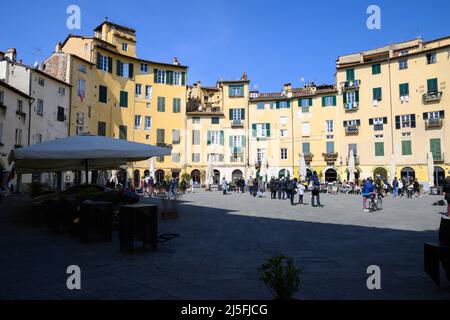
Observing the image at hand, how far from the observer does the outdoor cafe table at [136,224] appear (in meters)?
5.94

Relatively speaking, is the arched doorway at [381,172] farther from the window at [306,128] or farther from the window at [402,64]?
the window at [402,64]

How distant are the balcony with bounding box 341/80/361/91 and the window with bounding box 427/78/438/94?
287 inches

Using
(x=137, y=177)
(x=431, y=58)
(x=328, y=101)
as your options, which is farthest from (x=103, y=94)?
(x=431, y=58)

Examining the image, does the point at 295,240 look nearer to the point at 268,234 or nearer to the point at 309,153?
the point at 268,234

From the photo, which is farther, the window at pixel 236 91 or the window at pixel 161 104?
the window at pixel 236 91

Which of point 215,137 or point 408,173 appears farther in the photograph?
point 215,137

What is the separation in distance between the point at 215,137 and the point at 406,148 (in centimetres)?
2316

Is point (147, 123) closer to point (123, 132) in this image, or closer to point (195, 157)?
point (123, 132)

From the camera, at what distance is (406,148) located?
123 ft

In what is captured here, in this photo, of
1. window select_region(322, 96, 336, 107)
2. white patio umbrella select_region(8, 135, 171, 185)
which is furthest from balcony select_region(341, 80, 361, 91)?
white patio umbrella select_region(8, 135, 171, 185)

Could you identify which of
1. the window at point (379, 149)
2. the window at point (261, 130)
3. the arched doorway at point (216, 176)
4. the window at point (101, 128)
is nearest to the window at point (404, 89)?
the window at point (379, 149)

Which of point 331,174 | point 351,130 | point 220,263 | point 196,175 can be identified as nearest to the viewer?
point 220,263

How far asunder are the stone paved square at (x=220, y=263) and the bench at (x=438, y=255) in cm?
21

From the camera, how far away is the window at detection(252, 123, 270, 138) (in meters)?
45.0
